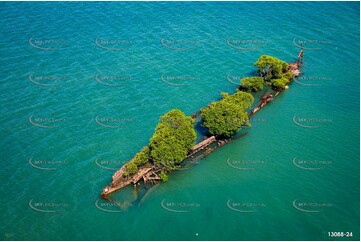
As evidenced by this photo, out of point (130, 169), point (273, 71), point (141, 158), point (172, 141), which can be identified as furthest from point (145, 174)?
point (273, 71)

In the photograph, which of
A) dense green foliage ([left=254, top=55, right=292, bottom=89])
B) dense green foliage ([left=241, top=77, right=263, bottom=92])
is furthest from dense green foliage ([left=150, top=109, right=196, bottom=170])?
dense green foliage ([left=254, top=55, right=292, bottom=89])

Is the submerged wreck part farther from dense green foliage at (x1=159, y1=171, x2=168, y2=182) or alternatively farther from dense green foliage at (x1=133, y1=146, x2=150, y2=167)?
dense green foliage at (x1=133, y1=146, x2=150, y2=167)

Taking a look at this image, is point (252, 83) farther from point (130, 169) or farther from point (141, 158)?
point (130, 169)

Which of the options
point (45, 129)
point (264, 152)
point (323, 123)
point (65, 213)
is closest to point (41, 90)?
point (45, 129)

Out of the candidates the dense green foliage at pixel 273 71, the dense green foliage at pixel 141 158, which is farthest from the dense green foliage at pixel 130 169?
the dense green foliage at pixel 273 71

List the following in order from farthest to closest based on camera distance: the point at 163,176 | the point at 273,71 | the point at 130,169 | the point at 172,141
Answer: the point at 273,71
the point at 172,141
the point at 163,176
the point at 130,169
